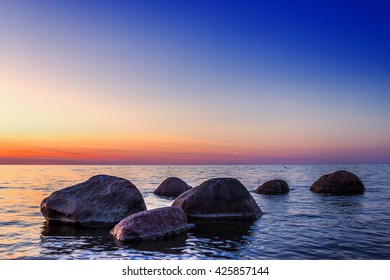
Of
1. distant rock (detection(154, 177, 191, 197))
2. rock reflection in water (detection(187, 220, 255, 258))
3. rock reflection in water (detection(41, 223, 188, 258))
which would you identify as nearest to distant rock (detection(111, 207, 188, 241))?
rock reflection in water (detection(41, 223, 188, 258))

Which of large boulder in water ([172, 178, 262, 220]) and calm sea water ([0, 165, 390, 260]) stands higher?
large boulder in water ([172, 178, 262, 220])

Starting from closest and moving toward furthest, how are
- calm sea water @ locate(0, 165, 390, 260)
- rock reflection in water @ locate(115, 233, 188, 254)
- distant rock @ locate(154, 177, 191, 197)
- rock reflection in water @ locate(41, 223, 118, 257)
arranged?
calm sea water @ locate(0, 165, 390, 260) → rock reflection in water @ locate(115, 233, 188, 254) → rock reflection in water @ locate(41, 223, 118, 257) → distant rock @ locate(154, 177, 191, 197)

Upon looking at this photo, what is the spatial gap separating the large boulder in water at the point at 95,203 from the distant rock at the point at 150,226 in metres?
2.36

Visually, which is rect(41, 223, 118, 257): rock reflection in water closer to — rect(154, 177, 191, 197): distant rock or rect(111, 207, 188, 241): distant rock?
rect(111, 207, 188, 241): distant rock

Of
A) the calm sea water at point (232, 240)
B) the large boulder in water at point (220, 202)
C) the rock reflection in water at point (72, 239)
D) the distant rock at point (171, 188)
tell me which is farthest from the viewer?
the distant rock at point (171, 188)

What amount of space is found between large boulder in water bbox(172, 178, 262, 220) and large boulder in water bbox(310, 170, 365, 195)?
47.9ft

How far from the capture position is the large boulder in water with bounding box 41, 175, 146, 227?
14.8 meters

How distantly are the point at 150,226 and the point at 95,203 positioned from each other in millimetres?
4271

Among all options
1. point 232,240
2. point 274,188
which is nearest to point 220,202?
point 232,240

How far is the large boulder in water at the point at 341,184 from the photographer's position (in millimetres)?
28734

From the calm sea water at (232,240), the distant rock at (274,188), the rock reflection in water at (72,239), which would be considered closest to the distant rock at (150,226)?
the calm sea water at (232,240)

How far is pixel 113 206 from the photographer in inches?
596

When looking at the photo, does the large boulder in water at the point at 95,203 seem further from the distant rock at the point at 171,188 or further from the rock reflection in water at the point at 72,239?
the distant rock at the point at 171,188
